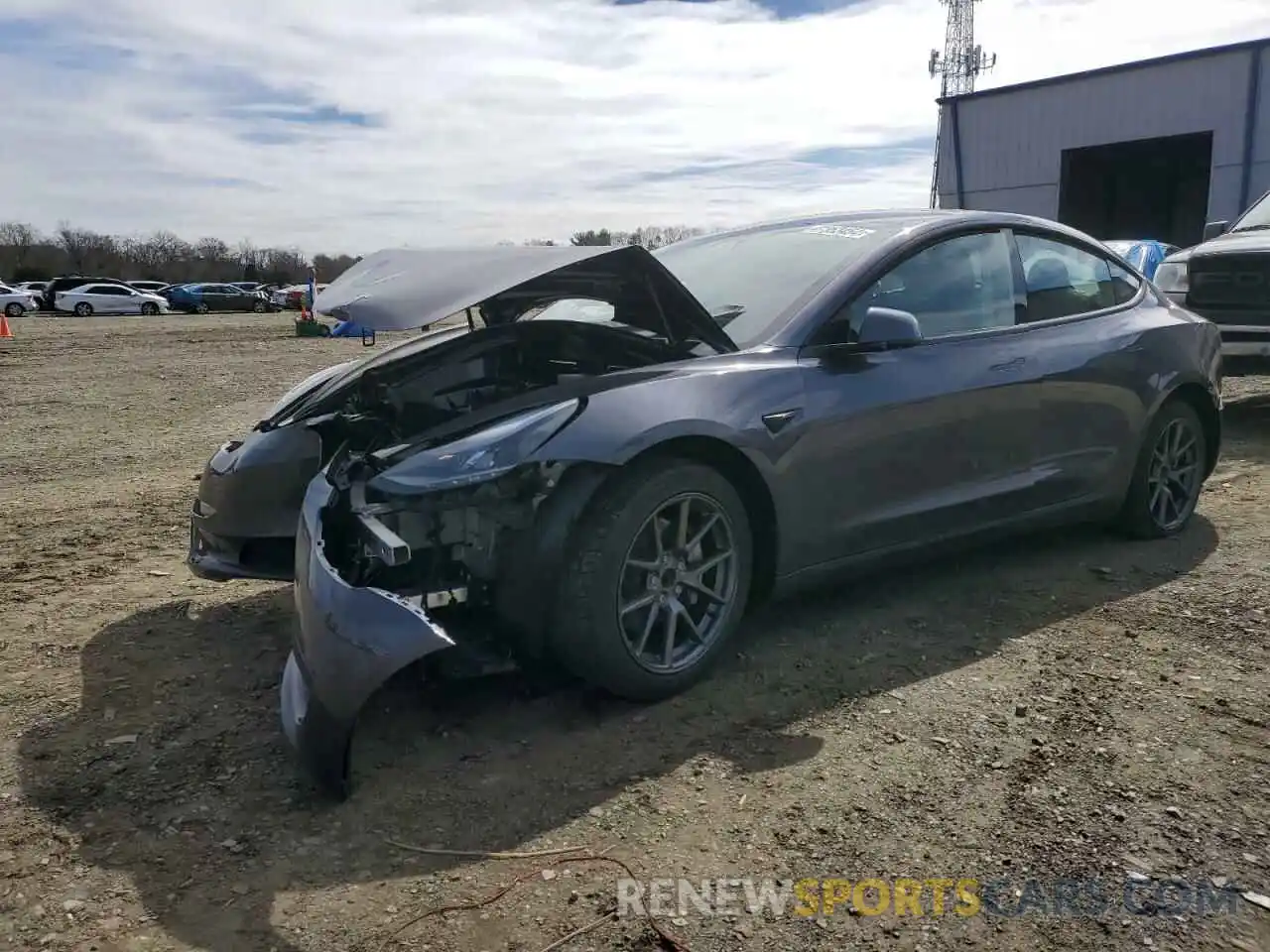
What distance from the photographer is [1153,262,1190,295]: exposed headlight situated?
8309 millimetres

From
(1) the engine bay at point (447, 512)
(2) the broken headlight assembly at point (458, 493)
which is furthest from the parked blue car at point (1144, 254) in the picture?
(2) the broken headlight assembly at point (458, 493)

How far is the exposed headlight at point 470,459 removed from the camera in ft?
9.87

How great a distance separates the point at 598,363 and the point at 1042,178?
2381 centimetres

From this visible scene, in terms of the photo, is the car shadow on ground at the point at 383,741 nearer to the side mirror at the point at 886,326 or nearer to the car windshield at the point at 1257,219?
the side mirror at the point at 886,326

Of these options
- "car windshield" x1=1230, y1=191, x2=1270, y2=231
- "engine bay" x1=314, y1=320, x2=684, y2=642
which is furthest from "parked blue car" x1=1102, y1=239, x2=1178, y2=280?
"engine bay" x1=314, y1=320, x2=684, y2=642

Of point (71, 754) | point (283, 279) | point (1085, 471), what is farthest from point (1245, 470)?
point (283, 279)

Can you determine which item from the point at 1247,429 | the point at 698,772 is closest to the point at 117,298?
the point at 1247,429

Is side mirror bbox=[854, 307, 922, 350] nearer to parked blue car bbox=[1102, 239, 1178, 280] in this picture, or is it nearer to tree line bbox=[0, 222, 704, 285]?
parked blue car bbox=[1102, 239, 1178, 280]

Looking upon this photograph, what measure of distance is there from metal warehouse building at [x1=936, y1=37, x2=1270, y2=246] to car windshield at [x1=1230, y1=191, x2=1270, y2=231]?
13110 mm

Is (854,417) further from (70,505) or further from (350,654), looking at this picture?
(70,505)

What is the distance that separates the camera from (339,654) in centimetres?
269

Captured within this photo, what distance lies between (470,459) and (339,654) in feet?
2.24

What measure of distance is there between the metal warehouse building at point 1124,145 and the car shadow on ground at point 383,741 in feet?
65.5

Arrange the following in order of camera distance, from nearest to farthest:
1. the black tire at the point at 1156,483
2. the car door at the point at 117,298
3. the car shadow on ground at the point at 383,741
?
1. the car shadow on ground at the point at 383,741
2. the black tire at the point at 1156,483
3. the car door at the point at 117,298
